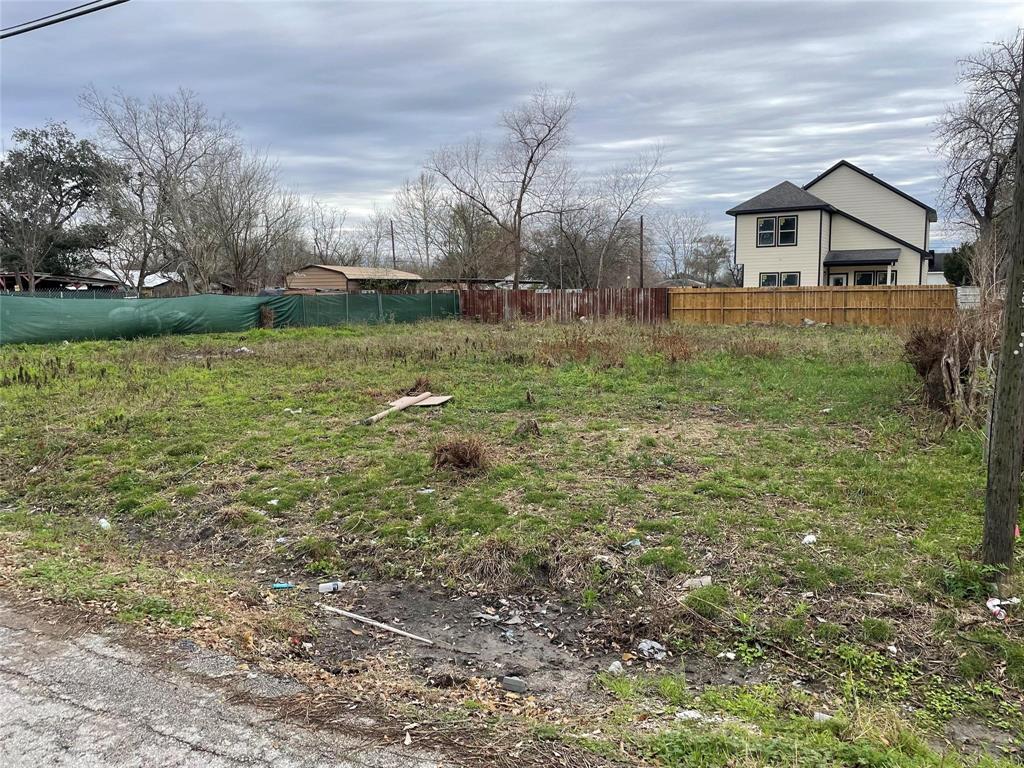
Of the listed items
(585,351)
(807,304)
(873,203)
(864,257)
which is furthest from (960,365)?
(873,203)

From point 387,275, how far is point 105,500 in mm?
35101

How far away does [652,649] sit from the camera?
337 cm

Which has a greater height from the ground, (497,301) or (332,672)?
(497,301)

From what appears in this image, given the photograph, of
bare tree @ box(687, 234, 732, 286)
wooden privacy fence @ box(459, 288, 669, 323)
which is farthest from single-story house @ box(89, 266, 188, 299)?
bare tree @ box(687, 234, 732, 286)

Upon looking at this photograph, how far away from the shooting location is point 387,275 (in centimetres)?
3972

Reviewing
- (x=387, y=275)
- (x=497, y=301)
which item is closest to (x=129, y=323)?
(x=497, y=301)

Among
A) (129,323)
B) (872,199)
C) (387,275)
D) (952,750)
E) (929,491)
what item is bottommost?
(952,750)

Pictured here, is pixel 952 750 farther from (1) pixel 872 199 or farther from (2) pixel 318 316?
(1) pixel 872 199

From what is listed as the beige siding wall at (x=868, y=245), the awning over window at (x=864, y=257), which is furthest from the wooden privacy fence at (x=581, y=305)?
the beige siding wall at (x=868, y=245)

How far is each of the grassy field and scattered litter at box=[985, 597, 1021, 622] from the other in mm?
67

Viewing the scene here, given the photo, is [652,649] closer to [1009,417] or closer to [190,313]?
[1009,417]

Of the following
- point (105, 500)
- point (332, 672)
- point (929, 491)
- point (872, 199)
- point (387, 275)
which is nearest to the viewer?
point (332, 672)

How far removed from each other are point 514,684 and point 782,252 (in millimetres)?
29714

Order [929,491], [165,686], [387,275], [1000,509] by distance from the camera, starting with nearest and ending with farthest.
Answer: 1. [165,686]
2. [1000,509]
3. [929,491]
4. [387,275]
